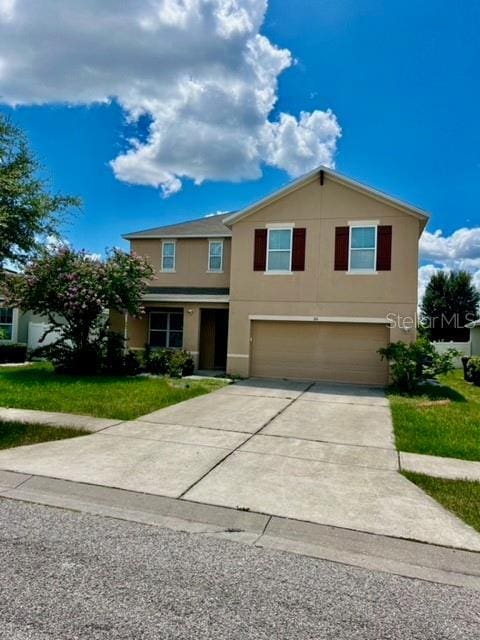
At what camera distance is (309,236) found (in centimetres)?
1533

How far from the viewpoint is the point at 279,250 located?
15.7 metres

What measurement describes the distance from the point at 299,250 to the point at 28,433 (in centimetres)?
1100

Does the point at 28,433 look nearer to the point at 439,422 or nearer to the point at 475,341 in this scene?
the point at 439,422

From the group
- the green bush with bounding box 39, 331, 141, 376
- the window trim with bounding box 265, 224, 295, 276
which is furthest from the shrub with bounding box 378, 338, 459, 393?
the green bush with bounding box 39, 331, 141, 376

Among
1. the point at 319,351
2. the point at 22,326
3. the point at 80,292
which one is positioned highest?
the point at 80,292

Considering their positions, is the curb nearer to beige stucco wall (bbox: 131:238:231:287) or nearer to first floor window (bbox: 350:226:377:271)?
first floor window (bbox: 350:226:377:271)

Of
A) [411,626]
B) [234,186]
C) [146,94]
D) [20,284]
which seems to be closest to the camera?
[411,626]

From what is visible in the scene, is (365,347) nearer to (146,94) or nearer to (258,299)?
(258,299)

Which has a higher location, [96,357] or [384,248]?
[384,248]

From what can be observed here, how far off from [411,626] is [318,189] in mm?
14427

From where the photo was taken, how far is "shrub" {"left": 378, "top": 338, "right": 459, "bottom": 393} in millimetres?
12867

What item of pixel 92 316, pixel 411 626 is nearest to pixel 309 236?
pixel 92 316

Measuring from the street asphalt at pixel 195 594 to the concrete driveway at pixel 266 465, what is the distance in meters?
0.94

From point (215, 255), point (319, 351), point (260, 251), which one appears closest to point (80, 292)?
point (215, 255)
